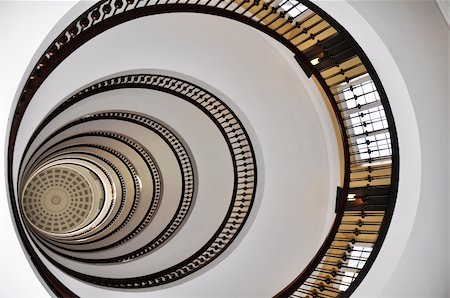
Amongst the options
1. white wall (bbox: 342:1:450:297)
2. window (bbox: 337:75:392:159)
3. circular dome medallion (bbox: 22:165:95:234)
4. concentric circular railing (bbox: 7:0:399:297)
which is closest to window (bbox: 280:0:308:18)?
concentric circular railing (bbox: 7:0:399:297)

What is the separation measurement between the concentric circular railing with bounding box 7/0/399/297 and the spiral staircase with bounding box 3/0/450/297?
0.02 metres

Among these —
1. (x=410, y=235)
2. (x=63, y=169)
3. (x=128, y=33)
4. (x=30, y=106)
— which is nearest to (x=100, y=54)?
(x=128, y=33)

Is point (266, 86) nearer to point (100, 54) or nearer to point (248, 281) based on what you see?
point (100, 54)

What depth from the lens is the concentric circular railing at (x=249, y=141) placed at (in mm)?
4008

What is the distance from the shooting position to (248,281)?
6.61 meters

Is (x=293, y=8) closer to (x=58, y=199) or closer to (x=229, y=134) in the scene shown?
(x=229, y=134)

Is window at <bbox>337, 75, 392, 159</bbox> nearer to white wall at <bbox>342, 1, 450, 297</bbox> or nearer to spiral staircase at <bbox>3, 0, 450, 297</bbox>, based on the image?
spiral staircase at <bbox>3, 0, 450, 297</bbox>

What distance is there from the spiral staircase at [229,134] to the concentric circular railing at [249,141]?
0.02 meters

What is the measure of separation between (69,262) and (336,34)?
6.02m

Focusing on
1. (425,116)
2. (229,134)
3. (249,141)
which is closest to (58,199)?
(229,134)

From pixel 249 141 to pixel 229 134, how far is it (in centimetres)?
63

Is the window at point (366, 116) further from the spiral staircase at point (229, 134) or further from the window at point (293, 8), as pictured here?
the window at point (293, 8)

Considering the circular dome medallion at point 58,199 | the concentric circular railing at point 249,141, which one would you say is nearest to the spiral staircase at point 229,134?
the concentric circular railing at point 249,141

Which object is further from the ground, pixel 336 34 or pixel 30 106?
pixel 336 34
